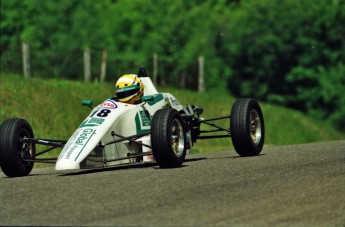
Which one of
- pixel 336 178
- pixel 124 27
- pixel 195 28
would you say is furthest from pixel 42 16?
pixel 336 178

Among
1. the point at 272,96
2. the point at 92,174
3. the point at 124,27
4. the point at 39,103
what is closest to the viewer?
the point at 92,174

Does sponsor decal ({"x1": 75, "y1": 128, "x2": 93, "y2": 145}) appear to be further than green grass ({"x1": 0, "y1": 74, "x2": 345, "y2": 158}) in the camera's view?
No

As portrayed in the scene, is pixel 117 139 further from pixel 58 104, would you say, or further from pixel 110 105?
pixel 58 104

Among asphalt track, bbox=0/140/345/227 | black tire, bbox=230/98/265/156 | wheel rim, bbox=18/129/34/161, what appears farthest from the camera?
black tire, bbox=230/98/265/156

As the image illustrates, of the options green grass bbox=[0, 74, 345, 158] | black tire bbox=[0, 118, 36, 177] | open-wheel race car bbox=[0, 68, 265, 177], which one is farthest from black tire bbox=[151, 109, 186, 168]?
green grass bbox=[0, 74, 345, 158]

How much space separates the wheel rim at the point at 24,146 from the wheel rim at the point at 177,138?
2.16 metres

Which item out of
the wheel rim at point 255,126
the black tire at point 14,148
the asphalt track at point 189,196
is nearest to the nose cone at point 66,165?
the asphalt track at point 189,196

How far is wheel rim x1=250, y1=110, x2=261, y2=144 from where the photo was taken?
54.6 ft

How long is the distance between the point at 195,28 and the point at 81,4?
22.4 ft

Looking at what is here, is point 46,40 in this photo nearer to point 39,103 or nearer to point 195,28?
point 195,28

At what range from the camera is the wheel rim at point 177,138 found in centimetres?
1443

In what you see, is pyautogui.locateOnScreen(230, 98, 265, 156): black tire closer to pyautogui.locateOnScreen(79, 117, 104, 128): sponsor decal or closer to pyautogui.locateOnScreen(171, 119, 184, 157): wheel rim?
pyautogui.locateOnScreen(171, 119, 184, 157): wheel rim

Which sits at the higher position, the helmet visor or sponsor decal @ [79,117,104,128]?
the helmet visor

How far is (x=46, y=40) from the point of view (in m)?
54.8
